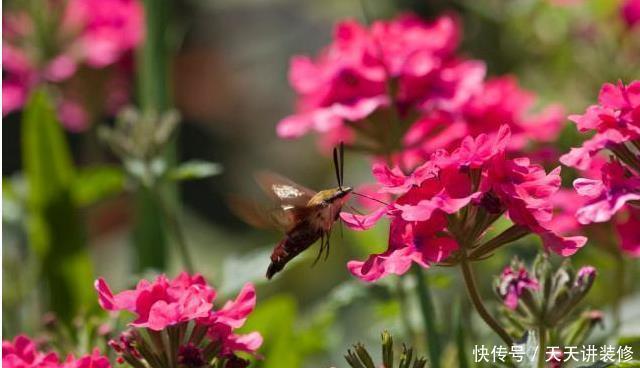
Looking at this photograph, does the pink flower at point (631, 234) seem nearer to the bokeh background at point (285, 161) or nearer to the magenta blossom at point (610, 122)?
the bokeh background at point (285, 161)

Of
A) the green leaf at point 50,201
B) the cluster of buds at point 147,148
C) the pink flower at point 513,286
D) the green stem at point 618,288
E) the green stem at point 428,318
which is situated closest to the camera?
the pink flower at point 513,286

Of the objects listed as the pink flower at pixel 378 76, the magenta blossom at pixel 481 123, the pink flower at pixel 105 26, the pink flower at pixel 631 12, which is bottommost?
the magenta blossom at pixel 481 123

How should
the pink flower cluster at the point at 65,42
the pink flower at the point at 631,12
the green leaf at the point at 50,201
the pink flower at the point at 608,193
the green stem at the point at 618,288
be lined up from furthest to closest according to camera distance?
the pink flower at the point at 631,12, the pink flower cluster at the point at 65,42, the green leaf at the point at 50,201, the green stem at the point at 618,288, the pink flower at the point at 608,193

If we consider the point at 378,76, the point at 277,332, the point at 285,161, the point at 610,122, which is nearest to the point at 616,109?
the point at 610,122

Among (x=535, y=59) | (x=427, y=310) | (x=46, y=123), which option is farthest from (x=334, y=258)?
(x=427, y=310)

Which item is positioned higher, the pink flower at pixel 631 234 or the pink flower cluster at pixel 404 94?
the pink flower cluster at pixel 404 94

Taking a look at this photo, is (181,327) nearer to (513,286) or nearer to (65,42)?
(513,286)

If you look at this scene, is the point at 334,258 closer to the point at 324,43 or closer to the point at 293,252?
the point at 324,43

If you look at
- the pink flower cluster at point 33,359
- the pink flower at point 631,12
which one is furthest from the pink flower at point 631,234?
the pink flower at point 631,12
